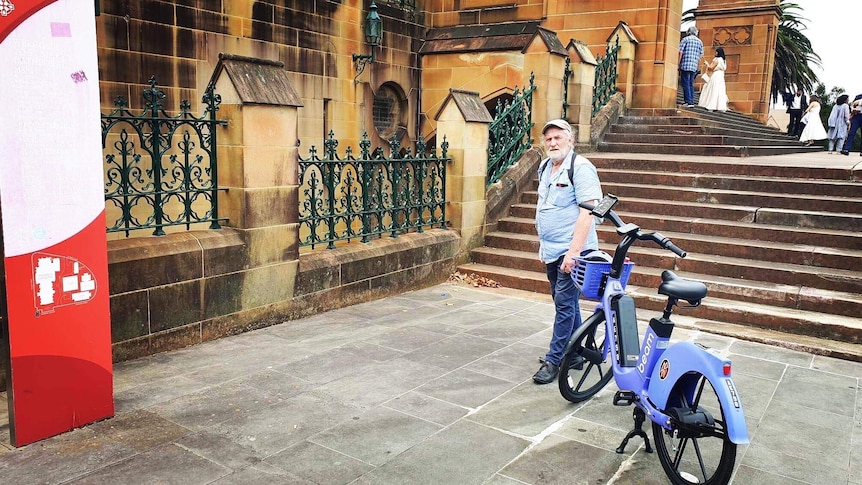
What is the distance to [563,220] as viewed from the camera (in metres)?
4.85

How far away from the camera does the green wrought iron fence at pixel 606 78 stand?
13359 millimetres

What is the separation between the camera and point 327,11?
13.3m

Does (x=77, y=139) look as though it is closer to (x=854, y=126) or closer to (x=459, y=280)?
(x=459, y=280)

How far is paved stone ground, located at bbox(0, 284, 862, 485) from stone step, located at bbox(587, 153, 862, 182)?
160 inches

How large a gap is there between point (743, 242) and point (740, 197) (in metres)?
1.07

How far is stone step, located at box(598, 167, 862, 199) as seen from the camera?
8.52 metres

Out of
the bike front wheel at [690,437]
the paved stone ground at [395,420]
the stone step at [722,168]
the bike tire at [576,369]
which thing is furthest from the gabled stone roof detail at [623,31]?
the bike front wheel at [690,437]

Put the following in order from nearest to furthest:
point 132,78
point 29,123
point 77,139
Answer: point 29,123, point 77,139, point 132,78

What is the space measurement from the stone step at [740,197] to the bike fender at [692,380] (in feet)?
19.7

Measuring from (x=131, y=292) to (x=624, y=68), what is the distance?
488 inches

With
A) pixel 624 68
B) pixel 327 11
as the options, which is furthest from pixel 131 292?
pixel 624 68

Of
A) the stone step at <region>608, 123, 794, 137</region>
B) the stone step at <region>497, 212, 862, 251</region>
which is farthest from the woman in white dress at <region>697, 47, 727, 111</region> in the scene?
the stone step at <region>497, 212, 862, 251</region>

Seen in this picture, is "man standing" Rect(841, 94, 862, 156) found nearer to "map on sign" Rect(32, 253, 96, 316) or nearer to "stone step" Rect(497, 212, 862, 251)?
"stone step" Rect(497, 212, 862, 251)

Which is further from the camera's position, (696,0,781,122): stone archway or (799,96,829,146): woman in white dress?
(696,0,781,122): stone archway
